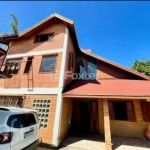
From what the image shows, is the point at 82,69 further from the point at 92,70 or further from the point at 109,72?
the point at 109,72

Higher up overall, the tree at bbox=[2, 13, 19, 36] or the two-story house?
the tree at bbox=[2, 13, 19, 36]

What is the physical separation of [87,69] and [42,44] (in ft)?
14.7

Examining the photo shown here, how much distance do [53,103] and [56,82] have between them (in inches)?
53.1

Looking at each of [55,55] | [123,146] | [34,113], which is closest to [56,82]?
[55,55]

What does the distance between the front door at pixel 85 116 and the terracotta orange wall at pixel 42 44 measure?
506 centimetres

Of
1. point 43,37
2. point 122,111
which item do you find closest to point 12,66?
point 43,37

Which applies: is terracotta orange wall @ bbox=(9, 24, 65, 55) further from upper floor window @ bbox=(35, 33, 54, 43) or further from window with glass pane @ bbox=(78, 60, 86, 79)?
window with glass pane @ bbox=(78, 60, 86, 79)

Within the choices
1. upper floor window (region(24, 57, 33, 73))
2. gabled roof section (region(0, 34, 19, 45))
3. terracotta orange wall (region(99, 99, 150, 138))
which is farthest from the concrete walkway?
gabled roof section (region(0, 34, 19, 45))


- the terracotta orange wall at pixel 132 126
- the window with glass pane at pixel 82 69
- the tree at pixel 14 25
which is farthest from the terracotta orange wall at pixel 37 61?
the tree at pixel 14 25

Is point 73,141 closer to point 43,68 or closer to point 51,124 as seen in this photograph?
point 51,124

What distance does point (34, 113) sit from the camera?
4641 millimetres

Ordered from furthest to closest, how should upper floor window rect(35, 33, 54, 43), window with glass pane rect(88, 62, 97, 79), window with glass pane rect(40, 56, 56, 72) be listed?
window with glass pane rect(88, 62, 97, 79), upper floor window rect(35, 33, 54, 43), window with glass pane rect(40, 56, 56, 72)

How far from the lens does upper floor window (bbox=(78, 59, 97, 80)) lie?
10.3m

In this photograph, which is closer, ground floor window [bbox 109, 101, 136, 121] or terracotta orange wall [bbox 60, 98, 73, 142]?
terracotta orange wall [bbox 60, 98, 73, 142]
